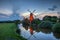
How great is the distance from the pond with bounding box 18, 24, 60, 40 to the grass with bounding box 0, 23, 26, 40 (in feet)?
0.80

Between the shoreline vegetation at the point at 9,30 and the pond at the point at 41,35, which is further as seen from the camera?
the pond at the point at 41,35

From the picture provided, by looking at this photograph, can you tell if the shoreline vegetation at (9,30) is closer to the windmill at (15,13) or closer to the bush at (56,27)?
the windmill at (15,13)

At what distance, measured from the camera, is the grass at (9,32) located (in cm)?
468

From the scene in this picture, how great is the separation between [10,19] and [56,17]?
1308mm

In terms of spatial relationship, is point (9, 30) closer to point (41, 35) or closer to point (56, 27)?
point (41, 35)

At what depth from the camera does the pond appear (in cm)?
526

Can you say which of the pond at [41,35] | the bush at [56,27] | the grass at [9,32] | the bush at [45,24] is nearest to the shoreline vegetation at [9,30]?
the grass at [9,32]

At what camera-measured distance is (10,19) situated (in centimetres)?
488

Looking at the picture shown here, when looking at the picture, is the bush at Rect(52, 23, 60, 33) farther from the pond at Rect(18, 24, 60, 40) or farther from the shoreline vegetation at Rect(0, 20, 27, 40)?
the shoreline vegetation at Rect(0, 20, 27, 40)

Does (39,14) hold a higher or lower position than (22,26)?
higher

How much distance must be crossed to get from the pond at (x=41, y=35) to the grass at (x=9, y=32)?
24cm

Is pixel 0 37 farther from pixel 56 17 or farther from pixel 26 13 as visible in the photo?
pixel 56 17

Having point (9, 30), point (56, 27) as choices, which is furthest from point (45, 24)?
point (9, 30)

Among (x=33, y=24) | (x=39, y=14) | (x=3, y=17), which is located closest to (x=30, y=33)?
(x=33, y=24)
